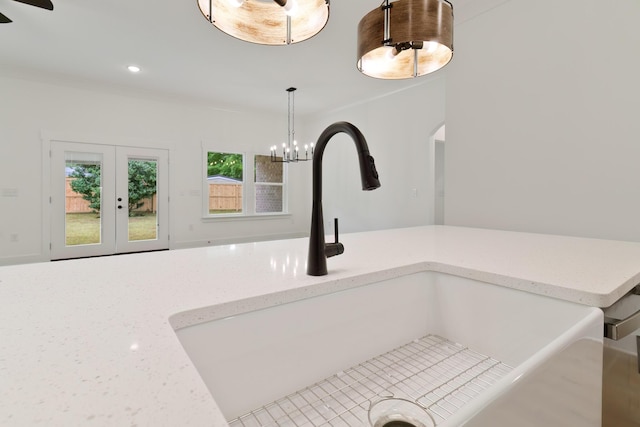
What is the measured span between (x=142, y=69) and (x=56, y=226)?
2635 millimetres

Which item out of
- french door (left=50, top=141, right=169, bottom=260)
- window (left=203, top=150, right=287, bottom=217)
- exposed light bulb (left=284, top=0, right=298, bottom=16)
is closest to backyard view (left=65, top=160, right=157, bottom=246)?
french door (left=50, top=141, right=169, bottom=260)

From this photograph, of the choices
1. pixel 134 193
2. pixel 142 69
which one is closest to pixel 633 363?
pixel 142 69

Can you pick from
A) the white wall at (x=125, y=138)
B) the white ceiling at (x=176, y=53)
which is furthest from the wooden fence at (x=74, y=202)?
the white ceiling at (x=176, y=53)

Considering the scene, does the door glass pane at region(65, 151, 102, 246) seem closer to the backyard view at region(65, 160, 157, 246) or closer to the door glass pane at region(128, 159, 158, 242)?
the backyard view at region(65, 160, 157, 246)

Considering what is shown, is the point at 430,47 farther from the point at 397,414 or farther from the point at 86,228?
the point at 86,228

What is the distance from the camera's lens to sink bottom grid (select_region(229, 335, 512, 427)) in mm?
640

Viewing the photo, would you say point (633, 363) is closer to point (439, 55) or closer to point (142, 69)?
point (439, 55)

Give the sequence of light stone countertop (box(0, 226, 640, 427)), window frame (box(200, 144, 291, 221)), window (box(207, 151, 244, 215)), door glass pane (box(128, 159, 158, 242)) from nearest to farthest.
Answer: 1. light stone countertop (box(0, 226, 640, 427))
2. door glass pane (box(128, 159, 158, 242))
3. window frame (box(200, 144, 291, 221))
4. window (box(207, 151, 244, 215))

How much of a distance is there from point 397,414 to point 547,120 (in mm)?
2193

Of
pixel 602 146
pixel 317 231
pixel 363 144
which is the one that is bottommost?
pixel 317 231

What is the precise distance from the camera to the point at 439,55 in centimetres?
147

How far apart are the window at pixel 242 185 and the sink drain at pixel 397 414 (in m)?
5.80

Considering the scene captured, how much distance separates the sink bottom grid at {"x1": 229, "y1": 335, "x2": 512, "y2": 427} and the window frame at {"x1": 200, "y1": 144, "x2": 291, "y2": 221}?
5.57m

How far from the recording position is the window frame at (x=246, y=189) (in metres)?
5.90
